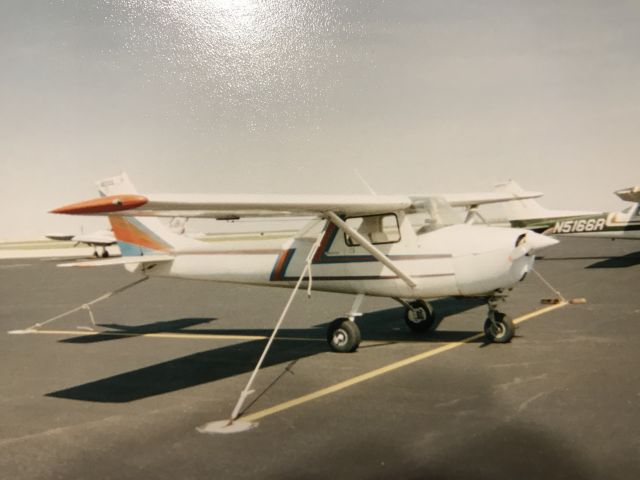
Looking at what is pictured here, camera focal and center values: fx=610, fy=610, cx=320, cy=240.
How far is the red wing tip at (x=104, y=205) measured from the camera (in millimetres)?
6082

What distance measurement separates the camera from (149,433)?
6250 mm

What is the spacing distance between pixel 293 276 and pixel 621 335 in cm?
576

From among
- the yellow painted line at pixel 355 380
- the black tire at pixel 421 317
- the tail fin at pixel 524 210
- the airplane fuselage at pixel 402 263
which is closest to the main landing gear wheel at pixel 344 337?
the airplane fuselage at pixel 402 263

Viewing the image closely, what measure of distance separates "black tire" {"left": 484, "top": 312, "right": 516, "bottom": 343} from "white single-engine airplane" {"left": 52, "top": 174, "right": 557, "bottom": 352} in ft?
0.05

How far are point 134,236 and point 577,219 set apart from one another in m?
23.1

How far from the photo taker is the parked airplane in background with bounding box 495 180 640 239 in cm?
2731

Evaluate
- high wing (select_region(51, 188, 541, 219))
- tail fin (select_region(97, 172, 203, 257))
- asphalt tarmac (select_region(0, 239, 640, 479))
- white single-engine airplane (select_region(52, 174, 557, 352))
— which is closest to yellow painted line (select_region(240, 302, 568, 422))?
asphalt tarmac (select_region(0, 239, 640, 479))

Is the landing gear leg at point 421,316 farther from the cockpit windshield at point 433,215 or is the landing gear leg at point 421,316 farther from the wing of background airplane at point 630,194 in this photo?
the wing of background airplane at point 630,194

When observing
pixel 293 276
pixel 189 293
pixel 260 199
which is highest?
pixel 260 199

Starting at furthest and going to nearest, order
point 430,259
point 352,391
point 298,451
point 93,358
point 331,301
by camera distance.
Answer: point 331,301 → point 93,358 → point 430,259 → point 352,391 → point 298,451

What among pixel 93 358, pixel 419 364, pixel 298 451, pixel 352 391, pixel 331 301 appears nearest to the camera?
pixel 298 451

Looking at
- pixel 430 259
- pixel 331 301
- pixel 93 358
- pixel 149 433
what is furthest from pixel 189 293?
pixel 149 433

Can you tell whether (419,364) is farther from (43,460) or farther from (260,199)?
(43,460)

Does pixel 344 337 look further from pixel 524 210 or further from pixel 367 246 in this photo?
pixel 524 210
